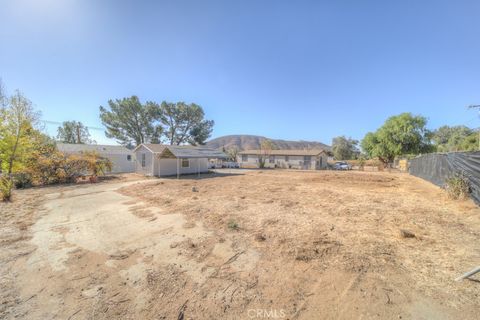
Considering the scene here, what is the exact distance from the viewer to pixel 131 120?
104 feet

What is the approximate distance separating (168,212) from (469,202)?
10.3 meters

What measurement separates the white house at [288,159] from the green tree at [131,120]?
56.3 feet

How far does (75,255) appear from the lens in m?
3.72

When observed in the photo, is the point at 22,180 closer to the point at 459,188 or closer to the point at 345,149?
the point at 459,188

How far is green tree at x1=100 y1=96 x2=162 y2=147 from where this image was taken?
3066 centimetres

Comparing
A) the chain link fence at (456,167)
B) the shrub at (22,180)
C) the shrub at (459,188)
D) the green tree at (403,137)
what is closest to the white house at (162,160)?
the shrub at (22,180)

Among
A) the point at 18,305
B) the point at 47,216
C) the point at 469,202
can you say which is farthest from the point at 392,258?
the point at 47,216

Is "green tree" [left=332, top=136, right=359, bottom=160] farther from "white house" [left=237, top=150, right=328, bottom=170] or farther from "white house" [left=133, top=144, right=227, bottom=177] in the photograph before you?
"white house" [left=133, top=144, right=227, bottom=177]

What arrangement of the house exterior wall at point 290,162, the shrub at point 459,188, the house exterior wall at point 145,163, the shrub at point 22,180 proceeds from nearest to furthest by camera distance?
the shrub at point 459,188, the shrub at point 22,180, the house exterior wall at point 145,163, the house exterior wall at point 290,162

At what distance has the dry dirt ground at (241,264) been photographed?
93.0 inches

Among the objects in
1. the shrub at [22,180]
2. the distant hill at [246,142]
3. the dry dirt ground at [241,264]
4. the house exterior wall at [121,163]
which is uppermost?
the distant hill at [246,142]

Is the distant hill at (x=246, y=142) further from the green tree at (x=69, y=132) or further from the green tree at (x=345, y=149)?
the green tree at (x=69, y=132)

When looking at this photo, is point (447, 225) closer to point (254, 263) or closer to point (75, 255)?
point (254, 263)

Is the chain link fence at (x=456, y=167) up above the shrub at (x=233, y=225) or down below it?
above
